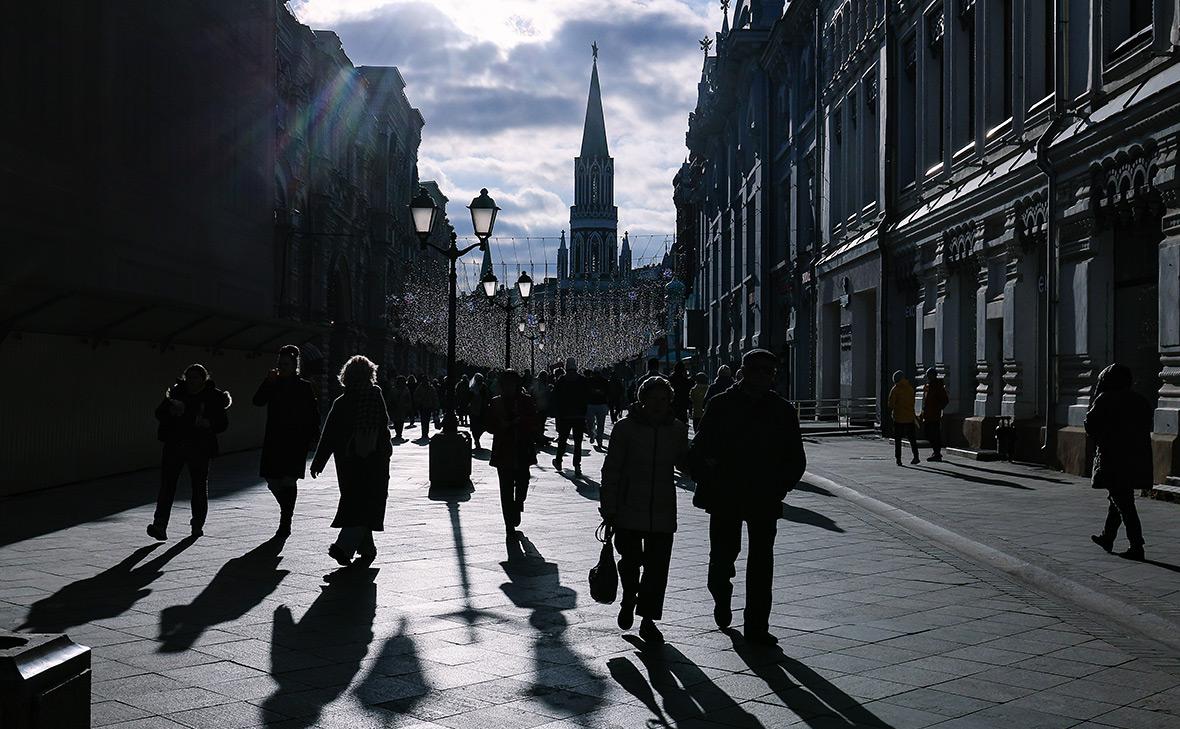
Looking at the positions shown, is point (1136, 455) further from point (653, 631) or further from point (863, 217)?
point (863, 217)

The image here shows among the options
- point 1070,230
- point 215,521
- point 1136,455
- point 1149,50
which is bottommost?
point 215,521

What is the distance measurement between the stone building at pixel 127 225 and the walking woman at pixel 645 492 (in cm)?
829

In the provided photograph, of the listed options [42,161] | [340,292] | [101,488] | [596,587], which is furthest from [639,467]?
[340,292]

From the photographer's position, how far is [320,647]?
22.6 feet

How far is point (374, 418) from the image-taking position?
10.3 metres

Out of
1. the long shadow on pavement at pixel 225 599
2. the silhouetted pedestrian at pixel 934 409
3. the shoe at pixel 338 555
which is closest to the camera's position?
the long shadow on pavement at pixel 225 599

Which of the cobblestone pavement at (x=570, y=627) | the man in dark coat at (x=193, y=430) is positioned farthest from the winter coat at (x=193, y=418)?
the cobblestone pavement at (x=570, y=627)

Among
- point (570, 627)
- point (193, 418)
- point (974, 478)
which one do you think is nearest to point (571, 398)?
point (974, 478)

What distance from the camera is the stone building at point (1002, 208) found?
1652cm

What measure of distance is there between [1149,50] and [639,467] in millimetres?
11619

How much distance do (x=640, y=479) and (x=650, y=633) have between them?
859 mm

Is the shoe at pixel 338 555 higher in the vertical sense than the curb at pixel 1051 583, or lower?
higher

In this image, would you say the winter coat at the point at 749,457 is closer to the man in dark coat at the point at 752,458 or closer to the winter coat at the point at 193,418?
the man in dark coat at the point at 752,458

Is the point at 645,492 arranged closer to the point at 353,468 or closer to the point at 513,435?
the point at 353,468
